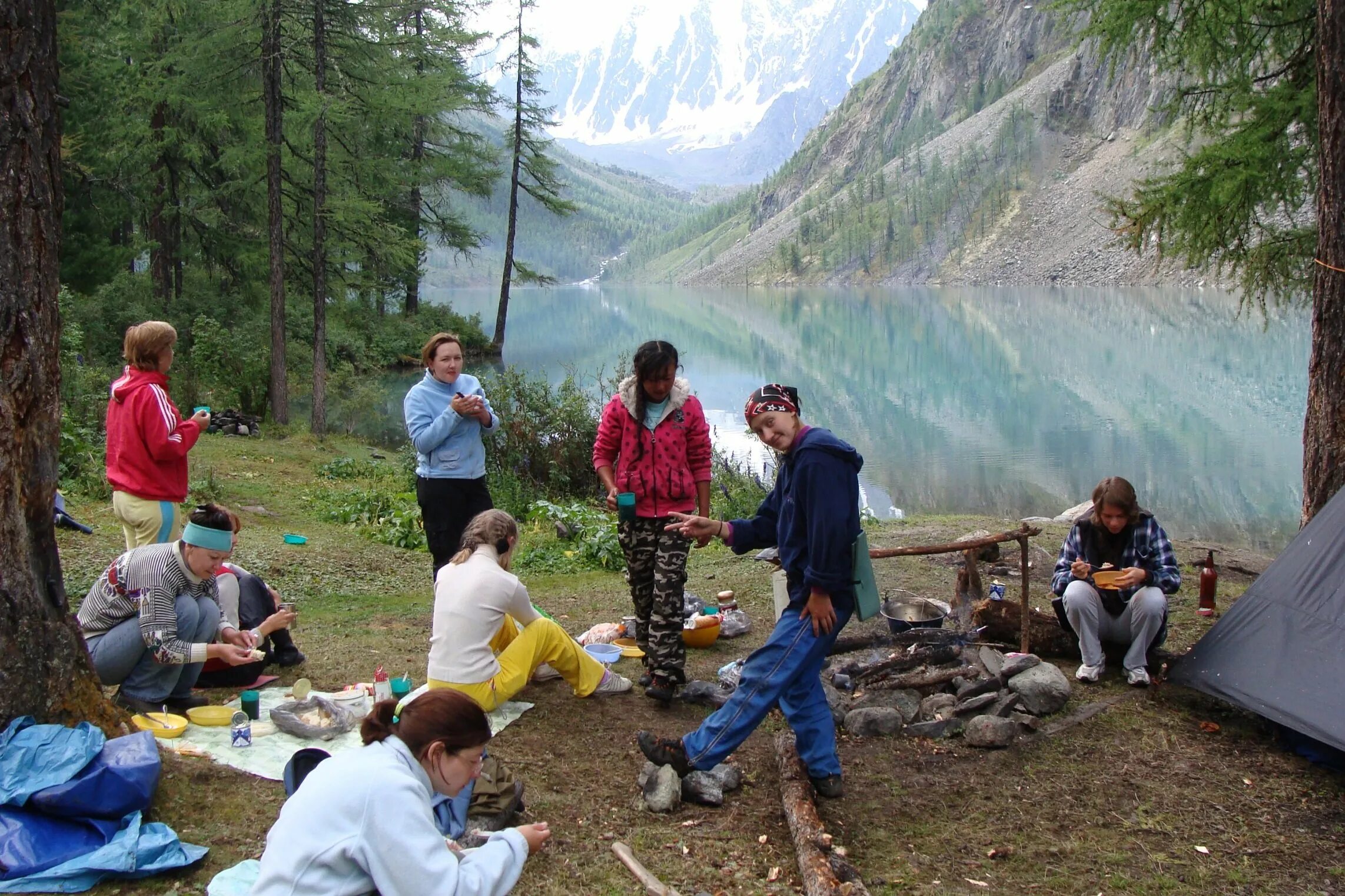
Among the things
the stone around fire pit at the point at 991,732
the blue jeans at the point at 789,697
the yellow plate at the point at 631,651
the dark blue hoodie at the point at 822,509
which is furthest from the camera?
the yellow plate at the point at 631,651

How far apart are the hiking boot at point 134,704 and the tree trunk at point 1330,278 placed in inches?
253

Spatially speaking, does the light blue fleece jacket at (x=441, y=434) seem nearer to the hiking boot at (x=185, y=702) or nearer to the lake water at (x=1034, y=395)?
the hiking boot at (x=185, y=702)

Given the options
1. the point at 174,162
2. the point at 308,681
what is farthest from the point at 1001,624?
the point at 174,162

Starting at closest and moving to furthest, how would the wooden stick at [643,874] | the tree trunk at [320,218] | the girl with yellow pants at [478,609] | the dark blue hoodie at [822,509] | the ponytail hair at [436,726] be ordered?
the ponytail hair at [436,726], the wooden stick at [643,874], the dark blue hoodie at [822,509], the girl with yellow pants at [478,609], the tree trunk at [320,218]

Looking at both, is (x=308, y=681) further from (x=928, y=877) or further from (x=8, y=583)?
(x=928, y=877)

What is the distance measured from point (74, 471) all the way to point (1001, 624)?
28.8ft

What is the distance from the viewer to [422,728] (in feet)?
8.50

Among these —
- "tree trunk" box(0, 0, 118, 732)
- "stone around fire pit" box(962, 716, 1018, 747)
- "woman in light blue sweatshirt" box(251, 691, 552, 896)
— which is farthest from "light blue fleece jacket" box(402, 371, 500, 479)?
"woman in light blue sweatshirt" box(251, 691, 552, 896)

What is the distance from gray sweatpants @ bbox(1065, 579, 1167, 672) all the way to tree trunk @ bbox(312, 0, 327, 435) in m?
13.9

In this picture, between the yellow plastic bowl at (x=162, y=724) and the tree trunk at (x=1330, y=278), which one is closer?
the yellow plastic bowl at (x=162, y=724)

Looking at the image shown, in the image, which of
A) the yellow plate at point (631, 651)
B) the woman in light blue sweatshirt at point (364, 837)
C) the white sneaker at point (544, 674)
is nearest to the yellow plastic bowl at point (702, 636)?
the yellow plate at point (631, 651)

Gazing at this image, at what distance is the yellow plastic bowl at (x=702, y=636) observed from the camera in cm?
653

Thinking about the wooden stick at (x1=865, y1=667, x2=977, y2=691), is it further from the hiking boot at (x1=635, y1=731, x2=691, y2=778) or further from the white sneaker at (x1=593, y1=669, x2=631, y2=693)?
the hiking boot at (x1=635, y1=731, x2=691, y2=778)

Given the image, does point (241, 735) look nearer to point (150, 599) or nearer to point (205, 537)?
point (150, 599)
